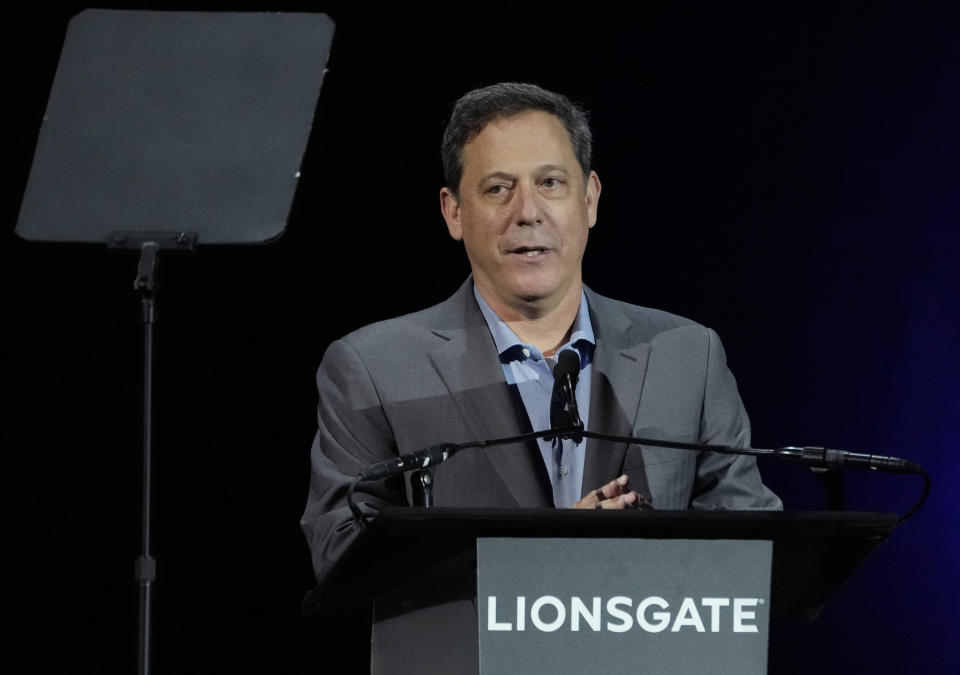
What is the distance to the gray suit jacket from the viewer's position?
2510mm

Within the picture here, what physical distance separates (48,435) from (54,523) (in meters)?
0.20

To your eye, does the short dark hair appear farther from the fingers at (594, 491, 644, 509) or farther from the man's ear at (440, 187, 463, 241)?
the fingers at (594, 491, 644, 509)

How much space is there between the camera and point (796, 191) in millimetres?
3521

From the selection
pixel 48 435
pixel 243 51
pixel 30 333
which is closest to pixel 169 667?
pixel 48 435

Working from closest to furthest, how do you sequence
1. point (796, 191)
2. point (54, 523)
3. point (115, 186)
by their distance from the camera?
1. point (115, 186)
2. point (54, 523)
3. point (796, 191)

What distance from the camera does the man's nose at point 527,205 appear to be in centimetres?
269

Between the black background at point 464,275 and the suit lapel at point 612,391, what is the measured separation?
0.74 meters

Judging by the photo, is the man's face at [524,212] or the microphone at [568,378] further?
the man's face at [524,212]

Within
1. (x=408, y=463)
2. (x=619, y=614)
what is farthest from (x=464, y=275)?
(x=619, y=614)

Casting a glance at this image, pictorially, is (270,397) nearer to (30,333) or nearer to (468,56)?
(30,333)

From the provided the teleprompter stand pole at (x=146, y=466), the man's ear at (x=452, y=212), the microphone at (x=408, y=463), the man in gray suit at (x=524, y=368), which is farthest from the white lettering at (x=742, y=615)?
the man's ear at (x=452, y=212)

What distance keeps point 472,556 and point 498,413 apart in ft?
2.68

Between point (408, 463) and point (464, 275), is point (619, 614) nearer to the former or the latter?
point (408, 463)

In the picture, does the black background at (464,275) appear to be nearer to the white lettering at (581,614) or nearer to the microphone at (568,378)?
the microphone at (568,378)
